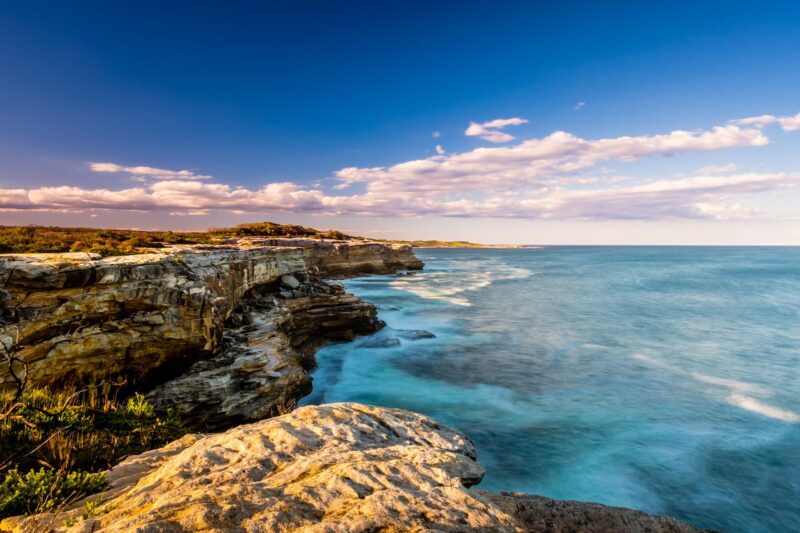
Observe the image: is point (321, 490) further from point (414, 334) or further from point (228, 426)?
point (414, 334)

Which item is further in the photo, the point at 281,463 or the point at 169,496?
the point at 281,463

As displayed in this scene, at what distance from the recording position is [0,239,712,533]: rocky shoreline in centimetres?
427

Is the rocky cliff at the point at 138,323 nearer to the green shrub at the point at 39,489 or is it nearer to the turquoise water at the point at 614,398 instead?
the green shrub at the point at 39,489

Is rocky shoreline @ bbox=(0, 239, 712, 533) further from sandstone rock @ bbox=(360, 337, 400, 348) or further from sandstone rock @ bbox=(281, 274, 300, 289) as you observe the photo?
sandstone rock @ bbox=(360, 337, 400, 348)

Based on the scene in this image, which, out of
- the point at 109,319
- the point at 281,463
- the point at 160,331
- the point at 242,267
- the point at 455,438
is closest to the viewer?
the point at 281,463

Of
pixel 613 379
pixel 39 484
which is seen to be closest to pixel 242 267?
pixel 39 484

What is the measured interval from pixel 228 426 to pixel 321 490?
855 centimetres

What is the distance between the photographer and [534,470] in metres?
11.8

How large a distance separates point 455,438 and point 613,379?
1612cm

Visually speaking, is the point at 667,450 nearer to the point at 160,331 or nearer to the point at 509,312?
the point at 160,331

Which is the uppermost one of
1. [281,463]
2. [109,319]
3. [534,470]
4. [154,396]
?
[109,319]

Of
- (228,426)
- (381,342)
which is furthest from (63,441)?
(381,342)

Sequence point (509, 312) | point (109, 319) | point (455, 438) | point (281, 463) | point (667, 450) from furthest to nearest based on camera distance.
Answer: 1. point (509, 312)
2. point (667, 450)
3. point (109, 319)
4. point (455, 438)
5. point (281, 463)

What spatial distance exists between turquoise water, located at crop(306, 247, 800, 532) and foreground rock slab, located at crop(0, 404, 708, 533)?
5.63 meters
